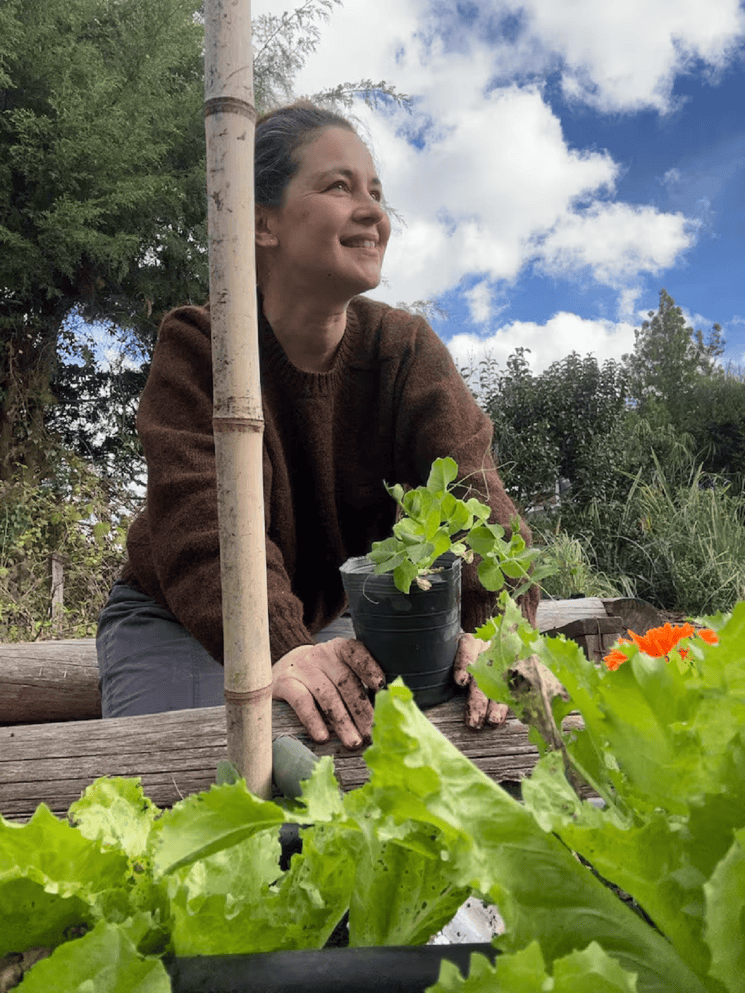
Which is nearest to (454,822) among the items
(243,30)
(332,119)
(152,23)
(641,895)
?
(641,895)

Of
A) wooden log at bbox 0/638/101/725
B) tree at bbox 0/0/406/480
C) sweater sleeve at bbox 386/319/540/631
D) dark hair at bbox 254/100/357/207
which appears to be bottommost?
wooden log at bbox 0/638/101/725

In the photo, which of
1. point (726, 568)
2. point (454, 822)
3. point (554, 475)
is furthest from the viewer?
point (554, 475)

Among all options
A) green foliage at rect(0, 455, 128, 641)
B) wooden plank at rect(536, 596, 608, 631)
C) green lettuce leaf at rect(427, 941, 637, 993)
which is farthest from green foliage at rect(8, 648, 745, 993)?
green foliage at rect(0, 455, 128, 641)

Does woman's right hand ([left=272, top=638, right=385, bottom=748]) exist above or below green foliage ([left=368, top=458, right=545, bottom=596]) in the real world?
below

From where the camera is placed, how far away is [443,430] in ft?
6.13

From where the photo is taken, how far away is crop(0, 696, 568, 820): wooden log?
1.15 metres

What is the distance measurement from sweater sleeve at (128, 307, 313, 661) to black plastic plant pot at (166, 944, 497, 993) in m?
1.10

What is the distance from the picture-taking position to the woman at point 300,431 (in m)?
1.62

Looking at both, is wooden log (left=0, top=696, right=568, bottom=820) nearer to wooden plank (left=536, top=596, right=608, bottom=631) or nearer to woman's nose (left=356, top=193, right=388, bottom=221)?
woman's nose (left=356, top=193, right=388, bottom=221)

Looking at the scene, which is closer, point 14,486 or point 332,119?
point 332,119

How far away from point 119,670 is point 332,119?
5.07 feet

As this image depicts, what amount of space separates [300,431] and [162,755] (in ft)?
3.40

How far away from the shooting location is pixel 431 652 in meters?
1.19

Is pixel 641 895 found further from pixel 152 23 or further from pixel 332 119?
pixel 152 23
